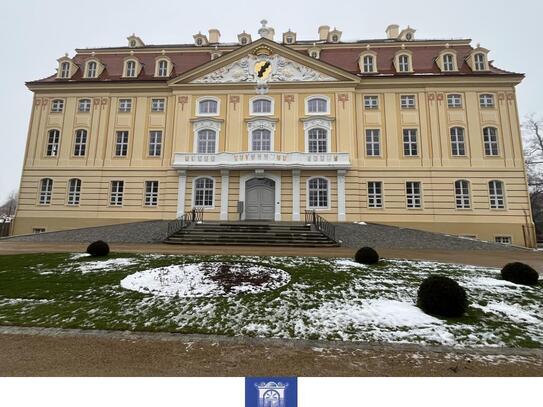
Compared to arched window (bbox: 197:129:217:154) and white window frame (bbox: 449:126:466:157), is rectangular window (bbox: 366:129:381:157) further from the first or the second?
arched window (bbox: 197:129:217:154)

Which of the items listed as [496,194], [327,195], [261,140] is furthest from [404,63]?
[261,140]

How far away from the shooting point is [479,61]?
24.0 m

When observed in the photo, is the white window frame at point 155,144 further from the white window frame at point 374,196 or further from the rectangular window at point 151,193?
the white window frame at point 374,196

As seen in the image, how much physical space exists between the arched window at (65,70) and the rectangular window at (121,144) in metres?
7.33

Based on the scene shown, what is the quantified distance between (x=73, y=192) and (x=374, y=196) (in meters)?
23.6

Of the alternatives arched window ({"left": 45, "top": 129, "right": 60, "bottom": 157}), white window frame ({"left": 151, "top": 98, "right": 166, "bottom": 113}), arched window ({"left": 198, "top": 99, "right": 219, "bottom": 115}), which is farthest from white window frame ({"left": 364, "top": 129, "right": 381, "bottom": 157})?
arched window ({"left": 45, "top": 129, "right": 60, "bottom": 157})

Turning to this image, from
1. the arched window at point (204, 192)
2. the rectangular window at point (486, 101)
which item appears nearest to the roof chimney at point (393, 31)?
the rectangular window at point (486, 101)

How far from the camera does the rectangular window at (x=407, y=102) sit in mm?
23766

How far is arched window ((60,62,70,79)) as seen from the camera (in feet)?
85.6

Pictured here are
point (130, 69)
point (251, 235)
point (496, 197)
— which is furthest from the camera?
point (130, 69)

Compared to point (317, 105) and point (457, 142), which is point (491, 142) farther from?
point (317, 105)

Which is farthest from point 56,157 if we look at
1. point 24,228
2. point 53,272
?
point 53,272
